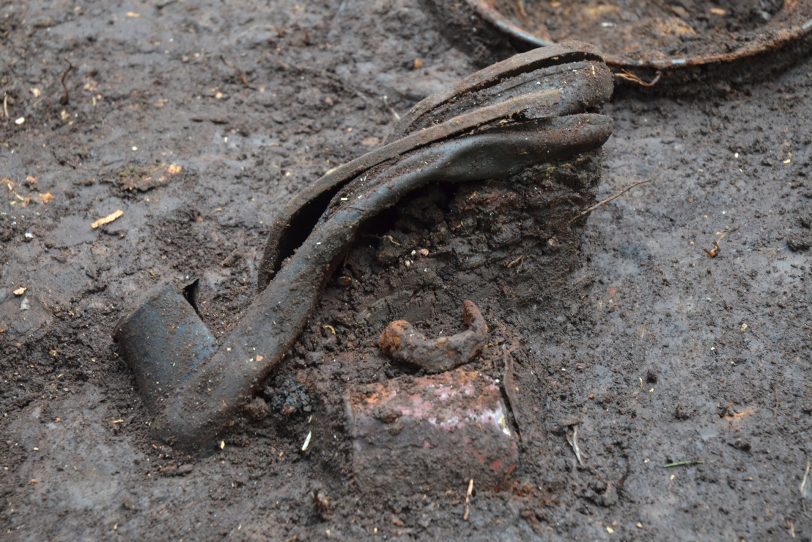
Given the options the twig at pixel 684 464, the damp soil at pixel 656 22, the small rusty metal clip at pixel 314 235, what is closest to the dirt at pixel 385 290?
the twig at pixel 684 464

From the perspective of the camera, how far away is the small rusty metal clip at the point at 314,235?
3172 millimetres

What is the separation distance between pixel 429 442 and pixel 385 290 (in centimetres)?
71

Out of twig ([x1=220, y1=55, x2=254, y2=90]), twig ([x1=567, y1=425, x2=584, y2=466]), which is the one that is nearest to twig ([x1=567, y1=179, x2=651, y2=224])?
twig ([x1=567, y1=425, x2=584, y2=466])

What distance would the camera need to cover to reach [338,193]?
10.7ft

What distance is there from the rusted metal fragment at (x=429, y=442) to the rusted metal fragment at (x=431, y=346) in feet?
0.48

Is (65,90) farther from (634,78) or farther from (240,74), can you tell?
(634,78)

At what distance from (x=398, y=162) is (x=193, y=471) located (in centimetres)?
136

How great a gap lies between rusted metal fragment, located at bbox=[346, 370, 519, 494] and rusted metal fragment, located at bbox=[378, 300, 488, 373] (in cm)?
15

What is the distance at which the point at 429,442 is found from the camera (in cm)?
293

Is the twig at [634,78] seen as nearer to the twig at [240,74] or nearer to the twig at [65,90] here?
the twig at [240,74]

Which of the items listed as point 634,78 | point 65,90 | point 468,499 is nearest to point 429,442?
point 468,499

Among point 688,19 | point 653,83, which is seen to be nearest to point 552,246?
point 653,83

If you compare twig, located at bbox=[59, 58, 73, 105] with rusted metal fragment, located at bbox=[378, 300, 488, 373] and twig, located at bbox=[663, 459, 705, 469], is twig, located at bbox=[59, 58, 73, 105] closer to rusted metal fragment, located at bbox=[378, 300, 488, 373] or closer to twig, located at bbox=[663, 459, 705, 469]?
rusted metal fragment, located at bbox=[378, 300, 488, 373]

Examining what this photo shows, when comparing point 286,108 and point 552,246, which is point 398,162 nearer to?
point 552,246
